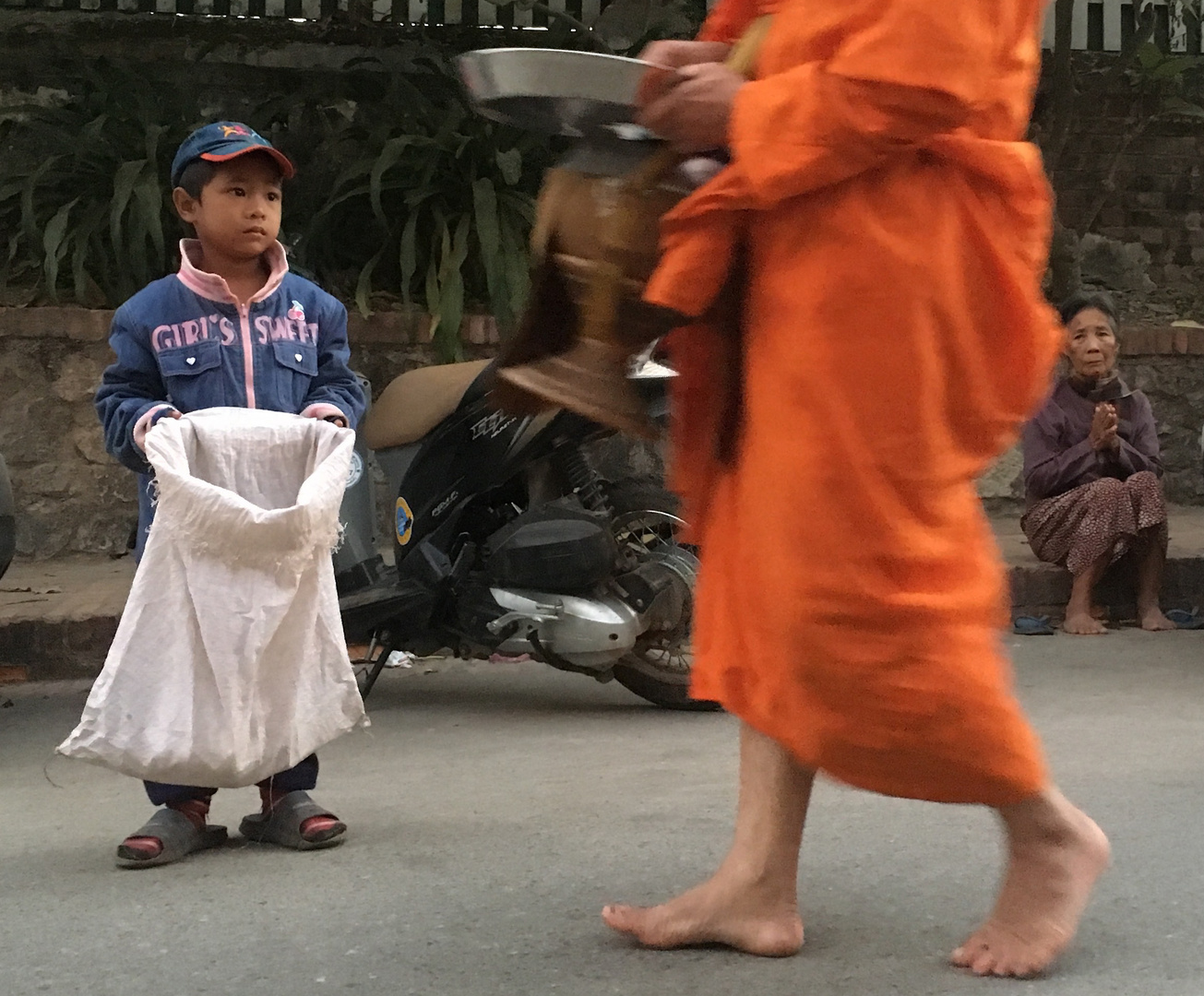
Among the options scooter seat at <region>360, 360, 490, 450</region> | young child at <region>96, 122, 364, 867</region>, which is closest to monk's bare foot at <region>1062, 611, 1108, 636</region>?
scooter seat at <region>360, 360, 490, 450</region>

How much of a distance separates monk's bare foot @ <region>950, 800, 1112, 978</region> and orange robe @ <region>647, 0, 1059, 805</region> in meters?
0.14

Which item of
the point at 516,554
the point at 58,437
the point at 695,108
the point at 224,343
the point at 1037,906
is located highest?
the point at 695,108

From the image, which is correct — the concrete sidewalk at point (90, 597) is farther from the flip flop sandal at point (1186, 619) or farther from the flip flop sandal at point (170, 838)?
the flip flop sandal at point (170, 838)

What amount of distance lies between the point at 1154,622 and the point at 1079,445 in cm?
75

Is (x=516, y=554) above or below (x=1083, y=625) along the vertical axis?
above

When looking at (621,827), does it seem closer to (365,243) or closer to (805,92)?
(805,92)

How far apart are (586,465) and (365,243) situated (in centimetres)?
317

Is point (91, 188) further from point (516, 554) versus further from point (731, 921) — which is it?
point (731, 921)

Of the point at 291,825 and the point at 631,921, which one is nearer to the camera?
the point at 631,921

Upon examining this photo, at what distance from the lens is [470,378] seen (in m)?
4.70

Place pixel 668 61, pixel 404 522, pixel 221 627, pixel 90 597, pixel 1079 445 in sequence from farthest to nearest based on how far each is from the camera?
pixel 1079 445 < pixel 90 597 < pixel 404 522 < pixel 221 627 < pixel 668 61

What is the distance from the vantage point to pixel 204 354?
312 centimetres

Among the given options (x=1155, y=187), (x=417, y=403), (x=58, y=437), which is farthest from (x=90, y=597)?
(x=1155, y=187)

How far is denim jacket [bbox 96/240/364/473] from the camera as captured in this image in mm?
3113
